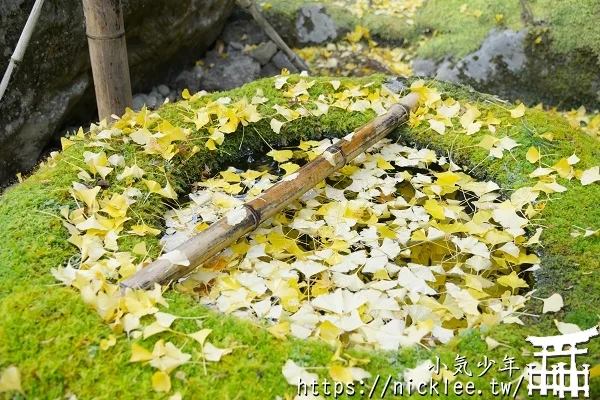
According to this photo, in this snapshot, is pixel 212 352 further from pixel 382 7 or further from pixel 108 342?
pixel 382 7

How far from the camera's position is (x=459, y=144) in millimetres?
3084

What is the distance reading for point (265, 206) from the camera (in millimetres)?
2373

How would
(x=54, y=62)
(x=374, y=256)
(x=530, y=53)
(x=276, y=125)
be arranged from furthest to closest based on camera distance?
(x=530, y=53), (x=54, y=62), (x=276, y=125), (x=374, y=256)

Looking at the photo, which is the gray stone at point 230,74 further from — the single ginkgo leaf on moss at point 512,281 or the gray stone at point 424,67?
the single ginkgo leaf on moss at point 512,281

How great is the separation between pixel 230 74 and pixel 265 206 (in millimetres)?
3636

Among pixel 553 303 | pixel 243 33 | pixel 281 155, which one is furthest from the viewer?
pixel 243 33

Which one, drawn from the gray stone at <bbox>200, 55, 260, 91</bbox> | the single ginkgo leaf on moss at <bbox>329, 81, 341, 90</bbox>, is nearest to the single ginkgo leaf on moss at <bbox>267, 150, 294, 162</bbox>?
the single ginkgo leaf on moss at <bbox>329, 81, 341, 90</bbox>

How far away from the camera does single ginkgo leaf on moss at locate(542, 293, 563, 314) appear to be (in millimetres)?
1930

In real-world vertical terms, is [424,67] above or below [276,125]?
below

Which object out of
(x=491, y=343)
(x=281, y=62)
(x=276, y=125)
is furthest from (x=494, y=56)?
(x=491, y=343)

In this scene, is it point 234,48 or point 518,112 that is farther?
point 234,48

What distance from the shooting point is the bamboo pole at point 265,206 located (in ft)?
6.52

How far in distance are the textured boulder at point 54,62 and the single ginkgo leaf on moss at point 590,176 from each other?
3570 mm

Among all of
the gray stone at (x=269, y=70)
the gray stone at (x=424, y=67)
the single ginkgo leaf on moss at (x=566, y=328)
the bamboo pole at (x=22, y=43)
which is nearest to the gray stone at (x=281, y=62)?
the gray stone at (x=269, y=70)
